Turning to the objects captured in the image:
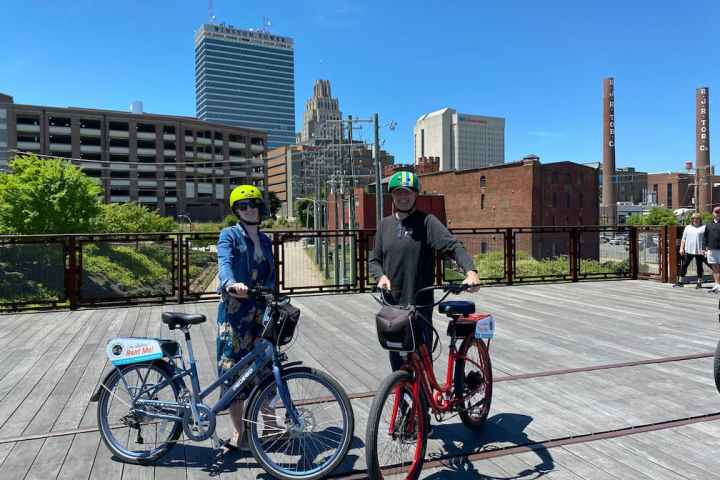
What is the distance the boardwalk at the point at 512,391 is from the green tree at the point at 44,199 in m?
16.5

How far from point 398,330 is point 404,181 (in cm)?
108

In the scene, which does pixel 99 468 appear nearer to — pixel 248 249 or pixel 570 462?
pixel 248 249

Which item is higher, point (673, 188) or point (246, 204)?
point (673, 188)

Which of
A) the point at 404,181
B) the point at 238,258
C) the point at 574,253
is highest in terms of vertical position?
the point at 404,181

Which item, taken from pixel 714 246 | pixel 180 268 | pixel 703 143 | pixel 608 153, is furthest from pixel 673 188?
pixel 180 268

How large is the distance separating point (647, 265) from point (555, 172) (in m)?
56.6

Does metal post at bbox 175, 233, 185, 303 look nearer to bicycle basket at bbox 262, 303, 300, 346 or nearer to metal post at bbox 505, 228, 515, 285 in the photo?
metal post at bbox 505, 228, 515, 285

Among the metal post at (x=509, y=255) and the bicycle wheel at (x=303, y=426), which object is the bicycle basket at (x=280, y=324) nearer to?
the bicycle wheel at (x=303, y=426)

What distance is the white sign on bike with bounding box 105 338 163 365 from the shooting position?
3.57 meters

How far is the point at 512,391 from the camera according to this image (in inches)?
205

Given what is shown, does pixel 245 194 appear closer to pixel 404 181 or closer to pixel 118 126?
pixel 404 181

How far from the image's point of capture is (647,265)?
580 inches

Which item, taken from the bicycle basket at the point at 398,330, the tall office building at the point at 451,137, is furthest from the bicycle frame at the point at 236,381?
the tall office building at the point at 451,137

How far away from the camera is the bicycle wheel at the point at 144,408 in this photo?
3.62 metres
